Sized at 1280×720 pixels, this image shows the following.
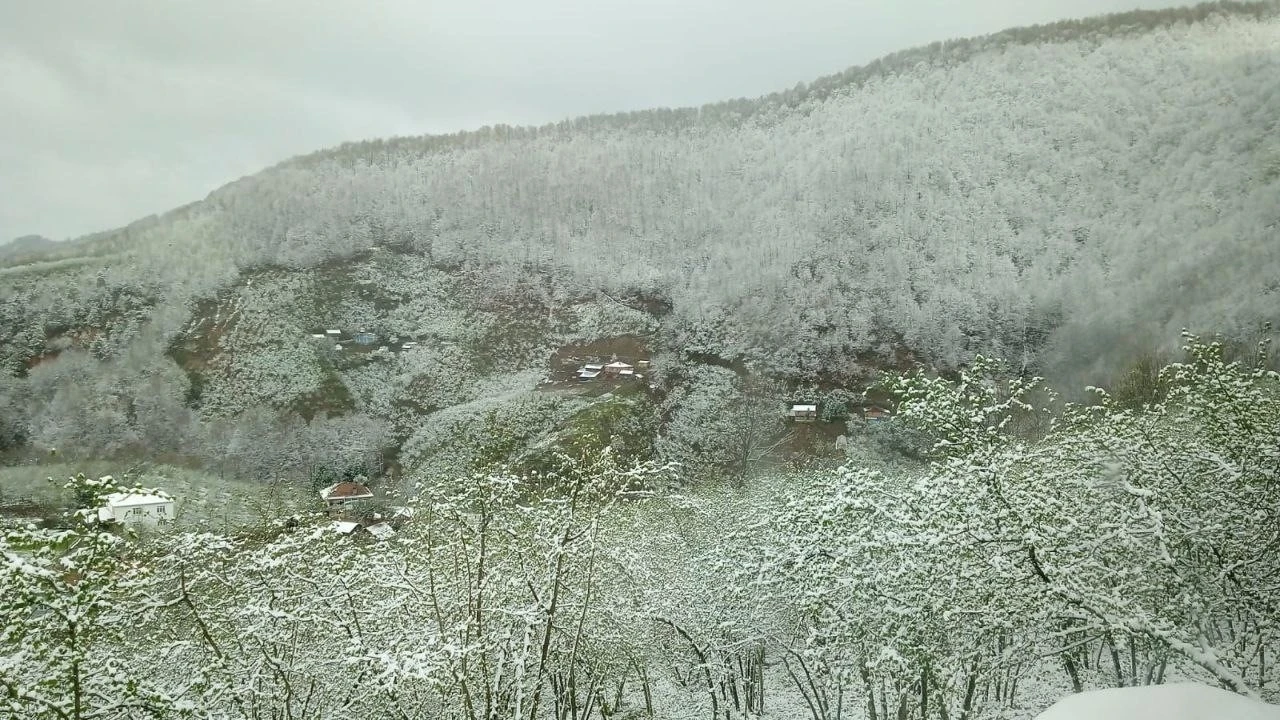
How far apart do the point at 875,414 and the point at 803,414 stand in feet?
26.3

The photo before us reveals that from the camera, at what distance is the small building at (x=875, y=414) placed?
74238 millimetres

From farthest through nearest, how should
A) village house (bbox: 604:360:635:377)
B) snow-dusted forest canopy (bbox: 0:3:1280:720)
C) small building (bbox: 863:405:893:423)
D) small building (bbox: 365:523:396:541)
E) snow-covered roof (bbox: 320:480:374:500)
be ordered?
village house (bbox: 604:360:635:377) < small building (bbox: 863:405:893:423) < snow-covered roof (bbox: 320:480:374:500) < small building (bbox: 365:523:396:541) < snow-dusted forest canopy (bbox: 0:3:1280:720)

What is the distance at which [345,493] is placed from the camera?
228 feet

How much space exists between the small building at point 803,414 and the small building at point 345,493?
4640cm

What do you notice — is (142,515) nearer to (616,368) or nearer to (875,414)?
(875,414)

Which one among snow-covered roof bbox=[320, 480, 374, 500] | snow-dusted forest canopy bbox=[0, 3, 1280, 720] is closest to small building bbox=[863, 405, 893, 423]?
snow-dusted forest canopy bbox=[0, 3, 1280, 720]

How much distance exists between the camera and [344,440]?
85.6 meters

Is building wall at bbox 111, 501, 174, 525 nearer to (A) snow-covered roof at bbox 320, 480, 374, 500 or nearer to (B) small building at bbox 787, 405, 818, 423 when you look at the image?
(A) snow-covered roof at bbox 320, 480, 374, 500

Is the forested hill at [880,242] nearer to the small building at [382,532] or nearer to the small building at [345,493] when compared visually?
the small building at [345,493]

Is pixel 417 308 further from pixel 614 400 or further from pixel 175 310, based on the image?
pixel 614 400

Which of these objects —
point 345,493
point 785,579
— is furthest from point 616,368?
point 785,579

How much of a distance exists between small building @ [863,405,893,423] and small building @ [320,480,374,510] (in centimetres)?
5096

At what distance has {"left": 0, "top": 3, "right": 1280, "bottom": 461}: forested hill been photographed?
10181 centimetres

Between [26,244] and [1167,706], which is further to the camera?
[26,244]
